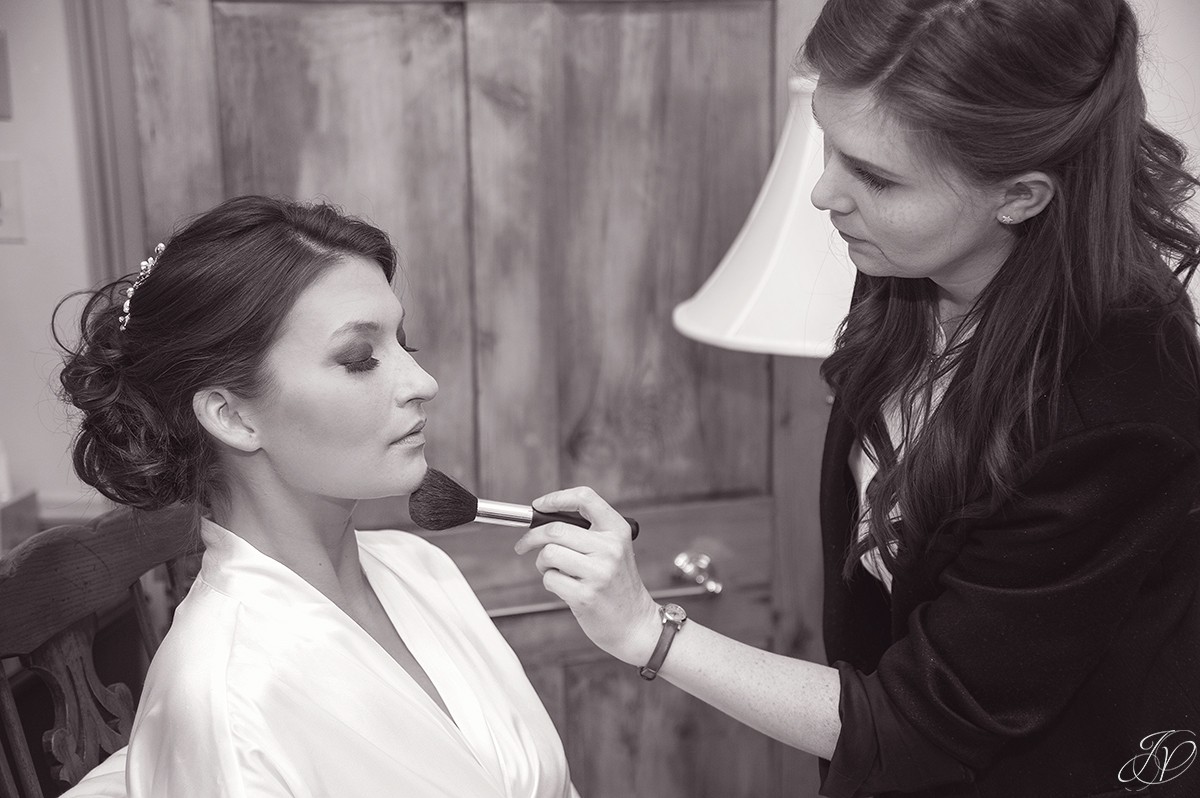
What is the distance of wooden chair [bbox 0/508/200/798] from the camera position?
111cm

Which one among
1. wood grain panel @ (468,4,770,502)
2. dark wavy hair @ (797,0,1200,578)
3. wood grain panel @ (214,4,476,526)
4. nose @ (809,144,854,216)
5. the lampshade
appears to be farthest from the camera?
wood grain panel @ (468,4,770,502)

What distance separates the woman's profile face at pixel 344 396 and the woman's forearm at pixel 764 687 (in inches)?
13.1

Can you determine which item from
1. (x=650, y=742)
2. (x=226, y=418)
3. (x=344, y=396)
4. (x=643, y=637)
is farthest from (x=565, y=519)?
(x=650, y=742)

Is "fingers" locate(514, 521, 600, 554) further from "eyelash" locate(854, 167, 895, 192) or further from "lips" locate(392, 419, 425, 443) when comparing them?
"eyelash" locate(854, 167, 895, 192)

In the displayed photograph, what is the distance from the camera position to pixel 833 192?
107cm

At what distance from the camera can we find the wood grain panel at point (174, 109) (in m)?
1.59

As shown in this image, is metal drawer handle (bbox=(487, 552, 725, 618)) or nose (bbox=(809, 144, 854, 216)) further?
metal drawer handle (bbox=(487, 552, 725, 618))

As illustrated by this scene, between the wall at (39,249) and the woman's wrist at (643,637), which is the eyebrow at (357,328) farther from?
the wall at (39,249)

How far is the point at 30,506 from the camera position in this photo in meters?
1.82

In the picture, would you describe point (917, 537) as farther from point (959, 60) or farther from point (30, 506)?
point (30, 506)

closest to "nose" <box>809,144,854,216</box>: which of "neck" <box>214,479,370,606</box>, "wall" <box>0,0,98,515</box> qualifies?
"neck" <box>214,479,370,606</box>

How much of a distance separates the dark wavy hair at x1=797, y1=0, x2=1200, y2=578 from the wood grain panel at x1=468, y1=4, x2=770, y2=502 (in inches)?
28.6

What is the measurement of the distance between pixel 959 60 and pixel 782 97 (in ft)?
3.10

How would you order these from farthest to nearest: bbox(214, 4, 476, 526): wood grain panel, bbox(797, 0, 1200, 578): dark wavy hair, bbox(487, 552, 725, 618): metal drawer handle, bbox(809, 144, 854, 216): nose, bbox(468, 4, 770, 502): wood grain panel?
bbox(487, 552, 725, 618): metal drawer handle, bbox(468, 4, 770, 502): wood grain panel, bbox(214, 4, 476, 526): wood grain panel, bbox(809, 144, 854, 216): nose, bbox(797, 0, 1200, 578): dark wavy hair
